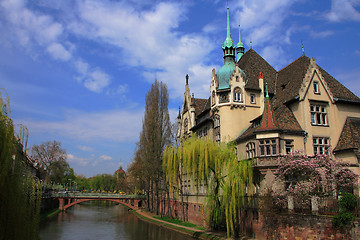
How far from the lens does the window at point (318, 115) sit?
28.9 m

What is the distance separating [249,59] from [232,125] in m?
11.0

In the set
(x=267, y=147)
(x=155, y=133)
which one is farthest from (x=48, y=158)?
(x=267, y=147)

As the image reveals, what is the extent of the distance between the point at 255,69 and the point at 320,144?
47.7ft

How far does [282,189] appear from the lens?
25594 mm

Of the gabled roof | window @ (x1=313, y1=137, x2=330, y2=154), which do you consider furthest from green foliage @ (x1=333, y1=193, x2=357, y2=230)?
the gabled roof

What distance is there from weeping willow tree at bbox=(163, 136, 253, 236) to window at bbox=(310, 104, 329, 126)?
8.34 metres

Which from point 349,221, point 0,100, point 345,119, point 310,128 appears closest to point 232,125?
point 310,128

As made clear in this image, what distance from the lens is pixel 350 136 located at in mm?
27844

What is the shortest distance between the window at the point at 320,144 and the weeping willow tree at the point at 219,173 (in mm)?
7154

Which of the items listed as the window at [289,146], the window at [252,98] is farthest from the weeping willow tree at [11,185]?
the window at [252,98]

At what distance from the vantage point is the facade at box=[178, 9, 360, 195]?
89.3ft

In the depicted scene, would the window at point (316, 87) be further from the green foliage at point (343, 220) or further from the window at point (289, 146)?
the green foliage at point (343, 220)

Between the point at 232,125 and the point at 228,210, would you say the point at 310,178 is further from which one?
the point at 232,125

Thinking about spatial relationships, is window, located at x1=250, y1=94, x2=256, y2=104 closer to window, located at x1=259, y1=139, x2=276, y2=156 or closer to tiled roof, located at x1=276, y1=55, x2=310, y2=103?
tiled roof, located at x1=276, y1=55, x2=310, y2=103
